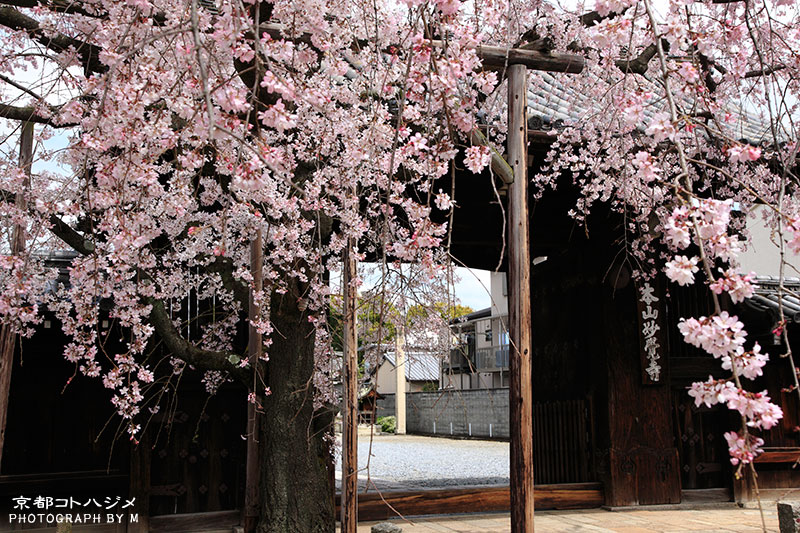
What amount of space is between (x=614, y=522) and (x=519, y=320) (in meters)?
3.48

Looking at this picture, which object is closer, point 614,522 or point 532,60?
point 532,60

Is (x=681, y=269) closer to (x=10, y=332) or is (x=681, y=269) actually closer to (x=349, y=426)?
(x=349, y=426)

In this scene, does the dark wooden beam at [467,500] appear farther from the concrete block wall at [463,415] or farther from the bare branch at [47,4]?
the concrete block wall at [463,415]

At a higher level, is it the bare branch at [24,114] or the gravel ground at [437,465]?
the bare branch at [24,114]

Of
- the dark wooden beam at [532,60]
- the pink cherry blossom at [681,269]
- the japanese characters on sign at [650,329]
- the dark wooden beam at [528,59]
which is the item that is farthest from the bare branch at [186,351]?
the japanese characters on sign at [650,329]

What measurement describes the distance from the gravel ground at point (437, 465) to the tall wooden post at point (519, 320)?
3.46 meters

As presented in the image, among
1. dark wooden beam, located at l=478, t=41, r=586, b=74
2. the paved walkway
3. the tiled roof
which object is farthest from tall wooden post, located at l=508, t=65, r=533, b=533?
the paved walkway

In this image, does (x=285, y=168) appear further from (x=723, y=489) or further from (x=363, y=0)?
(x=723, y=489)

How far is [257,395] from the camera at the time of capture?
5.59m

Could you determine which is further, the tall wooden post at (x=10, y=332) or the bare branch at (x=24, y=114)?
the tall wooden post at (x=10, y=332)

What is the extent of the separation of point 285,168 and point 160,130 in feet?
3.01

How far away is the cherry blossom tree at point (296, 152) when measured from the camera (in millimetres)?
3191

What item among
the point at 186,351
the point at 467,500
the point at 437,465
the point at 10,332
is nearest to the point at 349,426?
the point at 186,351

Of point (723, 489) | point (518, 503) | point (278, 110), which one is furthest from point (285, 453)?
point (723, 489)
